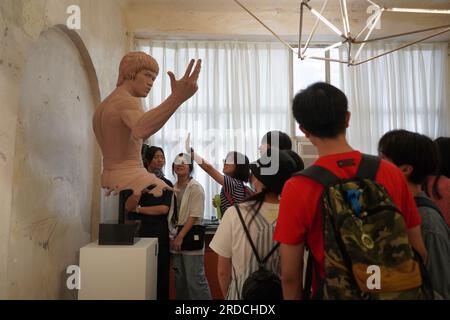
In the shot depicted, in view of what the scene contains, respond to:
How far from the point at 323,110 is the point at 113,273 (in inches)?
52.5

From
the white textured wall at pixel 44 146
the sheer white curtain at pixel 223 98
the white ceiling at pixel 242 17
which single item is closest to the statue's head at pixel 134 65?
the white textured wall at pixel 44 146

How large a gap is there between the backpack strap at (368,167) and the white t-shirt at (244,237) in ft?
1.59

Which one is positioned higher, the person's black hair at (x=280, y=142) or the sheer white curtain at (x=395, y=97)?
the sheer white curtain at (x=395, y=97)

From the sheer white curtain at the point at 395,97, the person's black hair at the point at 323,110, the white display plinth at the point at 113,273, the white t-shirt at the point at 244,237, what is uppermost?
the sheer white curtain at the point at 395,97

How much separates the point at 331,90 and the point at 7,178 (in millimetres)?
1363

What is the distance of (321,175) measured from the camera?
94cm

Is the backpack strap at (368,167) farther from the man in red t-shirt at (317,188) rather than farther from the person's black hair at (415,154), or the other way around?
the person's black hair at (415,154)

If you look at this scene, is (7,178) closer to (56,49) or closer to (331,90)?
(56,49)

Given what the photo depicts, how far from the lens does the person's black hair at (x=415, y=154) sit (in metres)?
1.17

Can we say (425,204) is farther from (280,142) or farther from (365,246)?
(280,142)

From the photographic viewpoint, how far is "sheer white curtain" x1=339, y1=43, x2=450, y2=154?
13.0ft

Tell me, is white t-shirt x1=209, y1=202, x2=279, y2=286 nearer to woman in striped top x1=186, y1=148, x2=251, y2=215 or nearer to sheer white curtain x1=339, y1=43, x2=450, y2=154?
woman in striped top x1=186, y1=148, x2=251, y2=215

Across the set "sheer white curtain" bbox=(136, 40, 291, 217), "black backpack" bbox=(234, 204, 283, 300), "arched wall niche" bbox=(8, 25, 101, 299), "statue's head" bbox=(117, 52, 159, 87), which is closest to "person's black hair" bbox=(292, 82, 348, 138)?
"black backpack" bbox=(234, 204, 283, 300)

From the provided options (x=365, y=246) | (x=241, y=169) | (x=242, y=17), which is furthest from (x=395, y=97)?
(x=365, y=246)
